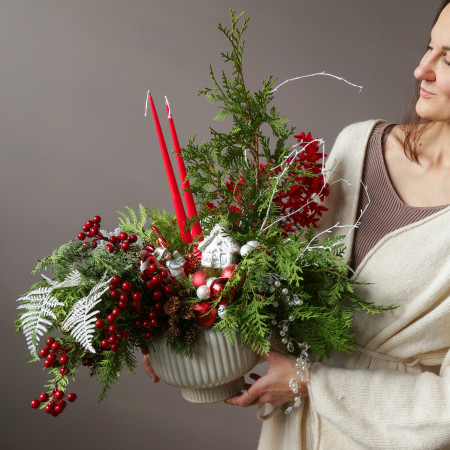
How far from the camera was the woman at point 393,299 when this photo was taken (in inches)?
37.7

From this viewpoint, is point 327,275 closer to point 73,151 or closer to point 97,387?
point 73,151

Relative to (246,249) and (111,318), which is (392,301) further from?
(111,318)

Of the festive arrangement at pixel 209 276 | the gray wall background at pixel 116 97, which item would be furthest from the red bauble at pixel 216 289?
the gray wall background at pixel 116 97

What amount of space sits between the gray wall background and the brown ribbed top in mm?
719

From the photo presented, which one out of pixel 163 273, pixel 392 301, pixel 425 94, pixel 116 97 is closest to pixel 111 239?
pixel 163 273

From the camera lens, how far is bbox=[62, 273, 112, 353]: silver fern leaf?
750 millimetres

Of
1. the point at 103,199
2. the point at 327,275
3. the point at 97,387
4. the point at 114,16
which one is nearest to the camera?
the point at 327,275

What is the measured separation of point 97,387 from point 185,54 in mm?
1052

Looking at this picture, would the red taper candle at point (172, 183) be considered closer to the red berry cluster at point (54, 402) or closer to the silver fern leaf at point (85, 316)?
the silver fern leaf at point (85, 316)

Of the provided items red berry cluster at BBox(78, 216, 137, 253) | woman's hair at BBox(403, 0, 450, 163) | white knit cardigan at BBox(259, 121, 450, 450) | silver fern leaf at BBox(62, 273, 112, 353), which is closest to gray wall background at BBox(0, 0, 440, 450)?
woman's hair at BBox(403, 0, 450, 163)

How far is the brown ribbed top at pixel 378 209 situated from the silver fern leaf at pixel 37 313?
0.53m

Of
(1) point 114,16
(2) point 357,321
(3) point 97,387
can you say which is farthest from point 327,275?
(3) point 97,387

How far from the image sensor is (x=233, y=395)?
0.99 m

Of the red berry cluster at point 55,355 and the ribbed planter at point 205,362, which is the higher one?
the red berry cluster at point 55,355
